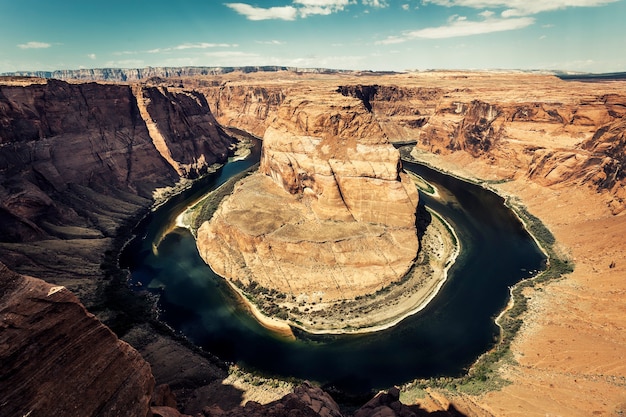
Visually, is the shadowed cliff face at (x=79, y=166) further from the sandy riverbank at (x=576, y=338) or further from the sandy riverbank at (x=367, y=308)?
the sandy riverbank at (x=576, y=338)

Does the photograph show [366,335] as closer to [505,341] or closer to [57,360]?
[505,341]

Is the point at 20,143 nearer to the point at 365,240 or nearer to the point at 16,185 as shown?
the point at 16,185

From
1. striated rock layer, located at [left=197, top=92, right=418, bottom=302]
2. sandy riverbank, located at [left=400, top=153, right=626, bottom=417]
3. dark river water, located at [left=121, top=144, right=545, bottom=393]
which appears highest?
striated rock layer, located at [left=197, top=92, right=418, bottom=302]

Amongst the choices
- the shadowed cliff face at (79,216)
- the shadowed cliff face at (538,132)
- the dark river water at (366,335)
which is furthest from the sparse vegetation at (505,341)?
the shadowed cliff face at (79,216)

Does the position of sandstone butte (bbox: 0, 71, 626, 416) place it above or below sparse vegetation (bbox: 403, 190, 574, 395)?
above

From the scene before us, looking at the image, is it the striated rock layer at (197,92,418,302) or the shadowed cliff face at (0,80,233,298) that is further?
the shadowed cliff face at (0,80,233,298)

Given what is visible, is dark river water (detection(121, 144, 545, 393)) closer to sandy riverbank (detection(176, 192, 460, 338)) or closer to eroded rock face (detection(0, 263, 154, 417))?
sandy riverbank (detection(176, 192, 460, 338))

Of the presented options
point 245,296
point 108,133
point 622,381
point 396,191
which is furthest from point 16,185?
point 622,381

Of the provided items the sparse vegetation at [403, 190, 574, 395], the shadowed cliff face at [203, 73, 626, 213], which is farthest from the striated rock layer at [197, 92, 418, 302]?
the sparse vegetation at [403, 190, 574, 395]
